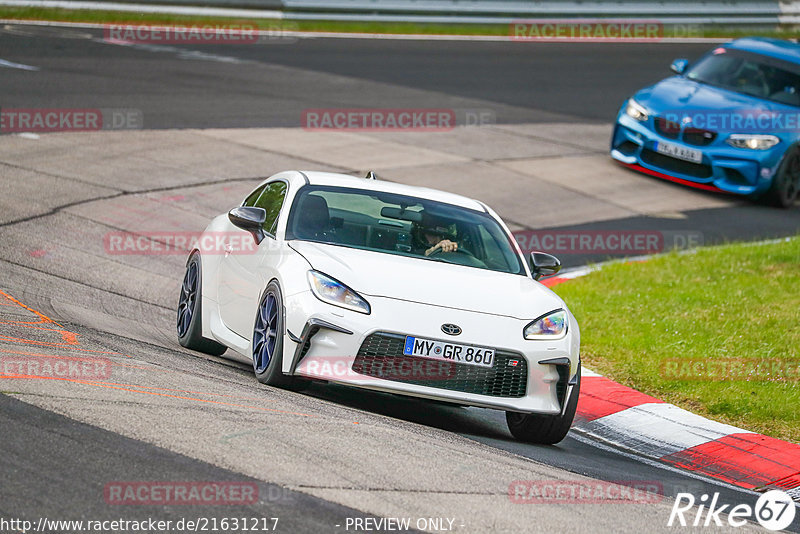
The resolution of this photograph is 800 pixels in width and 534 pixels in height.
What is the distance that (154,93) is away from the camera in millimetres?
19297

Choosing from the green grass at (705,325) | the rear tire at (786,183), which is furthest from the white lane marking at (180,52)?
the green grass at (705,325)

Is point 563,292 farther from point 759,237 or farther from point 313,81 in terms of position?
point 313,81

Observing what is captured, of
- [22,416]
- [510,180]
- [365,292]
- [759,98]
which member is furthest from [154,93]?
[22,416]

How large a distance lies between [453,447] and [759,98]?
43.6ft

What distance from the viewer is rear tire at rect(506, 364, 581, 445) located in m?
7.47

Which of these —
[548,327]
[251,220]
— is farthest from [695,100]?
[548,327]

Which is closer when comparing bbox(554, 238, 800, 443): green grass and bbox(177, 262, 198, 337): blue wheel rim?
bbox(554, 238, 800, 443): green grass

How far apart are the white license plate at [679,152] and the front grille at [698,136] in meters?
0.12

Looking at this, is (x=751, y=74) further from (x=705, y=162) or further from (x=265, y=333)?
(x=265, y=333)

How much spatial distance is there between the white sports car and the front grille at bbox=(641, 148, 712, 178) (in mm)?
9556

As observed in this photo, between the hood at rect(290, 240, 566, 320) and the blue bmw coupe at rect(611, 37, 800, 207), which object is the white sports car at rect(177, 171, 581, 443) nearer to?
the hood at rect(290, 240, 566, 320)

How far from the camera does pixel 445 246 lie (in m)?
8.28

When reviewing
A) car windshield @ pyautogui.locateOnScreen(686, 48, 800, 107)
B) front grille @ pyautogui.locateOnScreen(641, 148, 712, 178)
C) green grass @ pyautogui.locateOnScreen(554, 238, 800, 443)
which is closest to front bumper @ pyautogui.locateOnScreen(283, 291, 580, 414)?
green grass @ pyautogui.locateOnScreen(554, 238, 800, 443)

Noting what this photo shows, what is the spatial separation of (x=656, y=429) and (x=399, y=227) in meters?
2.21
